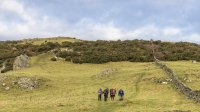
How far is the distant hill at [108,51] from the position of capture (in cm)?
10444

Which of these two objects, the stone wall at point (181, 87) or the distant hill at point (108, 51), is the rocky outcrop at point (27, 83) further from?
the stone wall at point (181, 87)

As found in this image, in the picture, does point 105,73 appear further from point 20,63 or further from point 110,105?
point 110,105

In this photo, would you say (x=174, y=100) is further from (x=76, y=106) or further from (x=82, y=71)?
(x=82, y=71)

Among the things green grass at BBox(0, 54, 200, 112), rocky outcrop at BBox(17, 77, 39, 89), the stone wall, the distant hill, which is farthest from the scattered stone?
the distant hill

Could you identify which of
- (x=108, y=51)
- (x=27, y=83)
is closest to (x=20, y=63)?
(x=27, y=83)

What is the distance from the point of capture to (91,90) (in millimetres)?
75250

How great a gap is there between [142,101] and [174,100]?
15.7 ft

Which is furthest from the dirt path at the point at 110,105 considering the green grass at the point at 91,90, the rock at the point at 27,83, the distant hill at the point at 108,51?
the distant hill at the point at 108,51

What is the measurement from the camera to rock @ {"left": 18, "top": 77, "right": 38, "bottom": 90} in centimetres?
7969

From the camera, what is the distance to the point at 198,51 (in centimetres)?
11581

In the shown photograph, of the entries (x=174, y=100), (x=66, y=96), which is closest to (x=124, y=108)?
(x=174, y=100)

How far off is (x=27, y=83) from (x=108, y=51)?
39540 mm

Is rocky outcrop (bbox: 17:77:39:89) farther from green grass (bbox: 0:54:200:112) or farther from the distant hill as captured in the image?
the distant hill

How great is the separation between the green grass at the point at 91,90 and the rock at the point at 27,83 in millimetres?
1633
